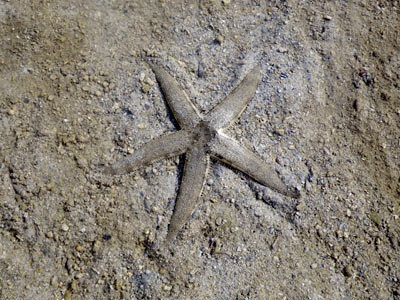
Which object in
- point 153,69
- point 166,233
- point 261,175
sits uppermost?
point 153,69

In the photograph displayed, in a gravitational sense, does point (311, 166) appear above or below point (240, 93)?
below

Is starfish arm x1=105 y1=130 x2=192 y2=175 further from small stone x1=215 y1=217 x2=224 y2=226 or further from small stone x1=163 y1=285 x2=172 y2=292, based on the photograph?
small stone x1=163 y1=285 x2=172 y2=292

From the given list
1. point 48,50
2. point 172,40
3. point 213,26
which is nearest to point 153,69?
point 172,40

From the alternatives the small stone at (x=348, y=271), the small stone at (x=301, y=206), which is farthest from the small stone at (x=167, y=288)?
the small stone at (x=348, y=271)

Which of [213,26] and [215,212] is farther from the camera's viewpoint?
[213,26]

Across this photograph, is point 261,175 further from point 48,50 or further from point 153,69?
point 48,50

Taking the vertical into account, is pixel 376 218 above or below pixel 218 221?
above

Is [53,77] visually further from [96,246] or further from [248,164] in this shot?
[248,164]

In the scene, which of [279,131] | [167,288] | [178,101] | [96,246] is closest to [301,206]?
[279,131]
